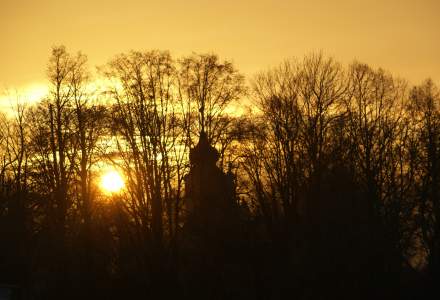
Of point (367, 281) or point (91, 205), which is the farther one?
point (91, 205)

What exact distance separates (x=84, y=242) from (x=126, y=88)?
8177 millimetres

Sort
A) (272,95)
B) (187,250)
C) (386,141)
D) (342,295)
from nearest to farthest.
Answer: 1. (342,295)
2. (187,250)
3. (272,95)
4. (386,141)

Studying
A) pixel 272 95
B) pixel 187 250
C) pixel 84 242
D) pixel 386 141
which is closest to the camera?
pixel 187 250

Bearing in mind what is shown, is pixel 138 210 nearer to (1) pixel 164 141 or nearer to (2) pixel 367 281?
(1) pixel 164 141

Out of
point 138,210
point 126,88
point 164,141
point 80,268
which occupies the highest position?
point 126,88

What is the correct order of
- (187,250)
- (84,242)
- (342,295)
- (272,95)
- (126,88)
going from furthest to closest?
1. (272,95)
2. (126,88)
3. (84,242)
4. (187,250)
5. (342,295)

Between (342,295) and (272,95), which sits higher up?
(272,95)

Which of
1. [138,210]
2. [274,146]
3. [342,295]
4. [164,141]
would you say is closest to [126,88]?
[164,141]

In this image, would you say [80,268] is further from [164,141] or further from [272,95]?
[272,95]

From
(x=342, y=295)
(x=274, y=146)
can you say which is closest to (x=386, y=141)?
(x=274, y=146)

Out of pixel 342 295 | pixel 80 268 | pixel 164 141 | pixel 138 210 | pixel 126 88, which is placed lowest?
pixel 342 295

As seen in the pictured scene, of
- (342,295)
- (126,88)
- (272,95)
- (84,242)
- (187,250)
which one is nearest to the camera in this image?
(342,295)

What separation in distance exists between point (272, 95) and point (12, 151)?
16807 mm

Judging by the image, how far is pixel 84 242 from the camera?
35.0 m
